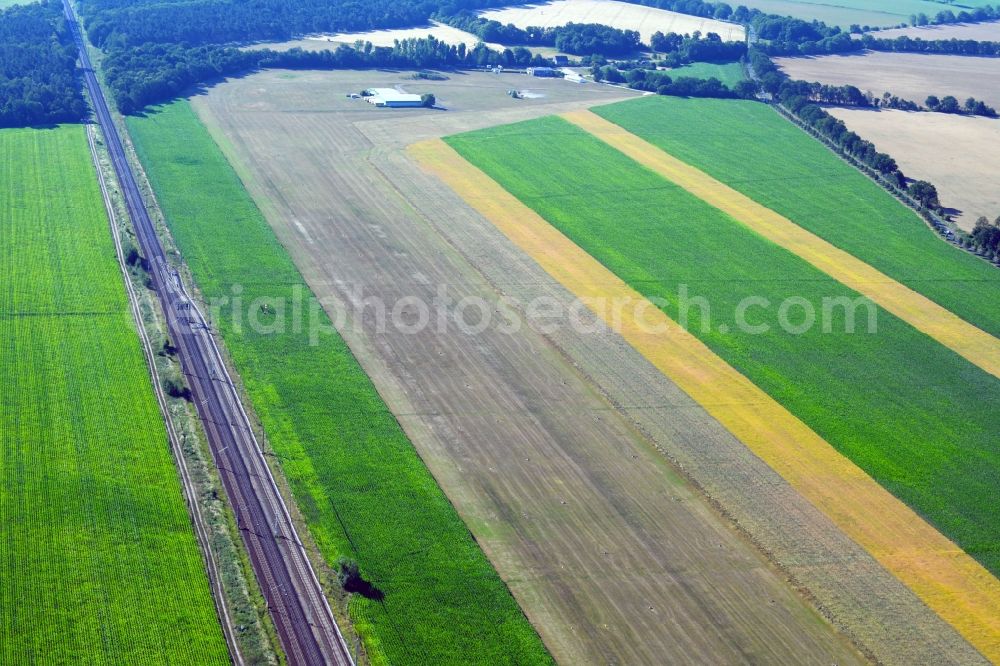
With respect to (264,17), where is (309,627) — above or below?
below

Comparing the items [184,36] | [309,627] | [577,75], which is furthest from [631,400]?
[184,36]

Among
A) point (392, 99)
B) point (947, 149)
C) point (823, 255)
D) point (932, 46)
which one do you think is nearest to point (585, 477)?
point (823, 255)

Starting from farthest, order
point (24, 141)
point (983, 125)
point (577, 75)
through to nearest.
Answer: point (577, 75), point (983, 125), point (24, 141)

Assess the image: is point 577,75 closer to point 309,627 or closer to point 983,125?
point 983,125

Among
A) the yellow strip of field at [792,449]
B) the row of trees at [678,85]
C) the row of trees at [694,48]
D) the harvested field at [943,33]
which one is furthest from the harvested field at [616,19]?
the yellow strip of field at [792,449]

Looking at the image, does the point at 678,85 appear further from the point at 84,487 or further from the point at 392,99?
the point at 84,487

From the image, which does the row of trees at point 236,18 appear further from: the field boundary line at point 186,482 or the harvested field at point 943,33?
the harvested field at point 943,33
